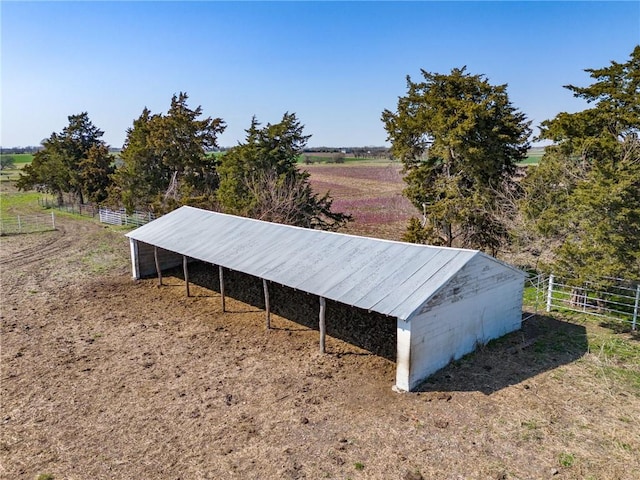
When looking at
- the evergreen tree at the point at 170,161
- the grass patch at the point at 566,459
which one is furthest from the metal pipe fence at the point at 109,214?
the grass patch at the point at 566,459

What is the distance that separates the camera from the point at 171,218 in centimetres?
1958

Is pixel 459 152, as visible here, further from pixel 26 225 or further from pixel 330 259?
pixel 26 225

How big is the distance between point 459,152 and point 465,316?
10.8 meters

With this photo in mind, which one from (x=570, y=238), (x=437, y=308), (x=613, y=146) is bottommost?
(x=437, y=308)

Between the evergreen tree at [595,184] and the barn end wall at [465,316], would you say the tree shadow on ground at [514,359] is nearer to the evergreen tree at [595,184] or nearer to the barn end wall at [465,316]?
the barn end wall at [465,316]

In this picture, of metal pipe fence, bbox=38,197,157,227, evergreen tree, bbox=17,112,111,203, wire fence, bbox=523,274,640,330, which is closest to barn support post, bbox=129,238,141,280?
metal pipe fence, bbox=38,197,157,227

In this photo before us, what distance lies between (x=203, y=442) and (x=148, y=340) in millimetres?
5544

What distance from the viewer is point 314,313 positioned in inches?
585

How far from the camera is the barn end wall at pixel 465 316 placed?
32.9 ft

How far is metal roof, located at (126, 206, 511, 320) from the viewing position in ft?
34.4

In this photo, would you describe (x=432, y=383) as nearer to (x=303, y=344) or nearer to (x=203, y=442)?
(x=303, y=344)

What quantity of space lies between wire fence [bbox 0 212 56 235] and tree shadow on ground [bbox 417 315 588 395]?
3035 centimetres

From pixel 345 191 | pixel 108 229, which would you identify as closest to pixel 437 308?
pixel 108 229

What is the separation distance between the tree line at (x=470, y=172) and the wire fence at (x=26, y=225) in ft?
16.6
